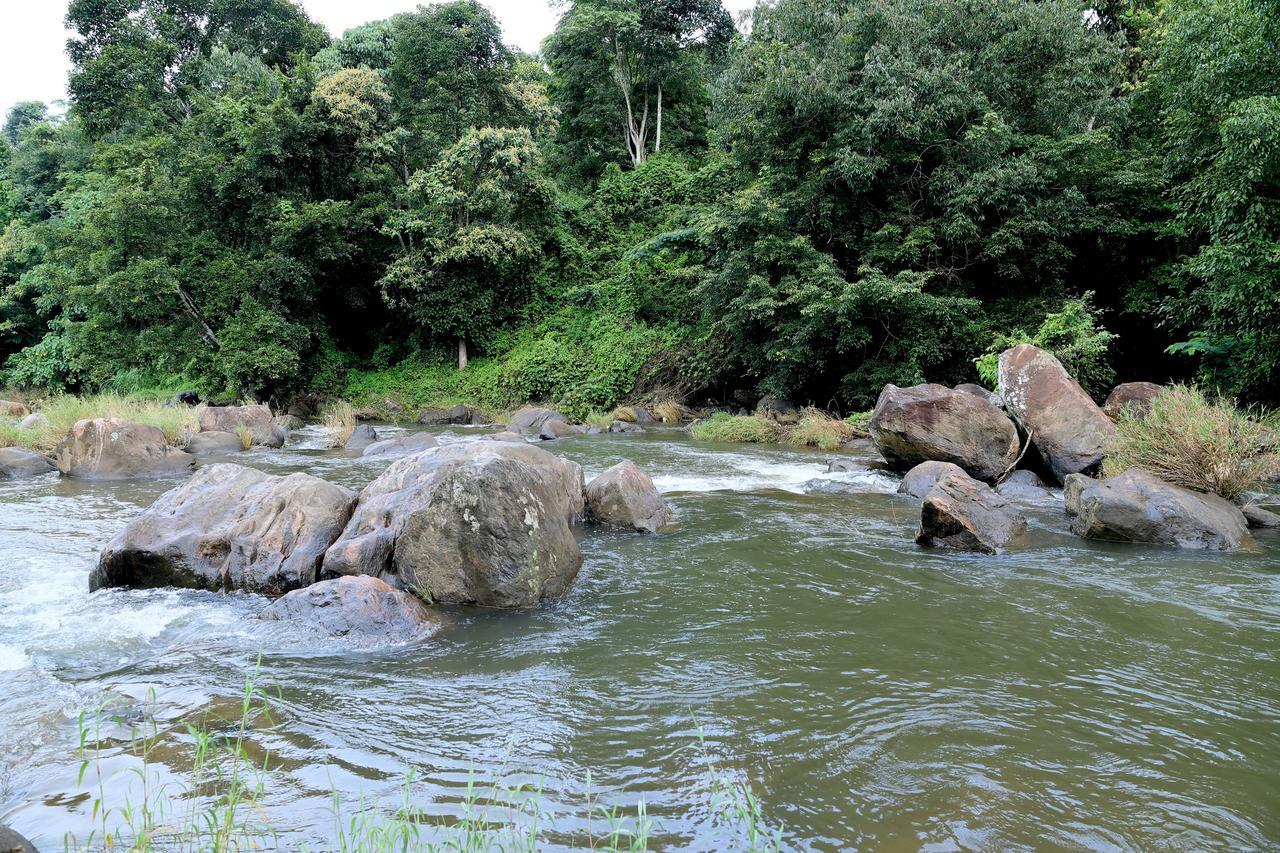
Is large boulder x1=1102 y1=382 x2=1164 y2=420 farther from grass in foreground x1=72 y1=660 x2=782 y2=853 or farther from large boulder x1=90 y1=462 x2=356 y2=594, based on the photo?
large boulder x1=90 y1=462 x2=356 y2=594

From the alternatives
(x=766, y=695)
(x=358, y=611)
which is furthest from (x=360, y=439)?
(x=766, y=695)

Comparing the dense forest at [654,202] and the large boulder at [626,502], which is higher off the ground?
the dense forest at [654,202]

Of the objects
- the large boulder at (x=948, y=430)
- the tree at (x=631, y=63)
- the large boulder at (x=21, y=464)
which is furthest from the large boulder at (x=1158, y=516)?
the tree at (x=631, y=63)

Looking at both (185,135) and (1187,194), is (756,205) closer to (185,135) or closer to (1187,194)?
(1187,194)

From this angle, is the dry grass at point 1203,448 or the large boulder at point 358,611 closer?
the large boulder at point 358,611

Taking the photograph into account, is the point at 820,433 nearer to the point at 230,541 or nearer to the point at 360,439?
the point at 360,439

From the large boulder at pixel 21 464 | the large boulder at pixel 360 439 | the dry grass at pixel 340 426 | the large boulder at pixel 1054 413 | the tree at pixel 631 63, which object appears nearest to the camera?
the large boulder at pixel 1054 413

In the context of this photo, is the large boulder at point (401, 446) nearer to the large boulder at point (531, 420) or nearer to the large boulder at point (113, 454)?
the large boulder at point (113, 454)

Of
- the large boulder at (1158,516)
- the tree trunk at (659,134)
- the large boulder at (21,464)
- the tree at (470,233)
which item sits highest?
the tree trunk at (659,134)

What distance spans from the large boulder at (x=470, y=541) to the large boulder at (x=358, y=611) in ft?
1.53

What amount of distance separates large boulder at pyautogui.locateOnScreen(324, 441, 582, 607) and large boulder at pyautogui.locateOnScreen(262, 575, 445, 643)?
18.4 inches

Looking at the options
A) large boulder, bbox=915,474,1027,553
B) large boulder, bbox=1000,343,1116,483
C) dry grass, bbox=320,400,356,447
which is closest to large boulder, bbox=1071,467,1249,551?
large boulder, bbox=915,474,1027,553

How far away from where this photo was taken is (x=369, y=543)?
6598mm

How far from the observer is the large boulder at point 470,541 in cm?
630
